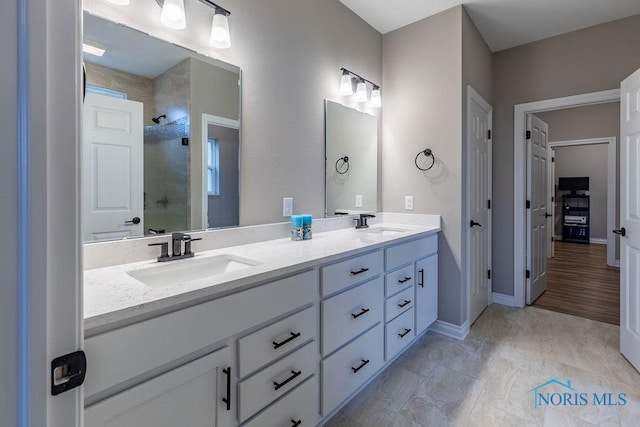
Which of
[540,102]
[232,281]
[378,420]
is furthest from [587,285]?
[232,281]

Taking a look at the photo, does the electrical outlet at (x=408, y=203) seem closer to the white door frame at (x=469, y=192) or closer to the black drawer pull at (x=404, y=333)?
the white door frame at (x=469, y=192)

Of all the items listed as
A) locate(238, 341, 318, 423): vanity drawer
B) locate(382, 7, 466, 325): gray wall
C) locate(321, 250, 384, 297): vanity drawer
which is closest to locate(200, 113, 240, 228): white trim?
locate(321, 250, 384, 297): vanity drawer

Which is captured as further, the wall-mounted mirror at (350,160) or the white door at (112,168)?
the wall-mounted mirror at (350,160)

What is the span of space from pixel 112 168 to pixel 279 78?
112 centimetres

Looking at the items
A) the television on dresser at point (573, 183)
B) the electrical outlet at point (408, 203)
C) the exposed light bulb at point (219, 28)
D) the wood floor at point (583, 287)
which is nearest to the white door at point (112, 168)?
the exposed light bulb at point (219, 28)

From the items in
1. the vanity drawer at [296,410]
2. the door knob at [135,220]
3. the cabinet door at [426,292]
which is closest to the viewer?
the vanity drawer at [296,410]

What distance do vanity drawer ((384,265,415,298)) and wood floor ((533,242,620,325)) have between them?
1979 mm

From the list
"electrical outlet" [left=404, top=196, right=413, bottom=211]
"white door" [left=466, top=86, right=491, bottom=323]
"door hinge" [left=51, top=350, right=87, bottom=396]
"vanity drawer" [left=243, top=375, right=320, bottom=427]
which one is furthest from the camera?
"electrical outlet" [left=404, top=196, right=413, bottom=211]

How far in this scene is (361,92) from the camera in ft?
8.54

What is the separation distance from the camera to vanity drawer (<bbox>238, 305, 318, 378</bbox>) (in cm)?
113

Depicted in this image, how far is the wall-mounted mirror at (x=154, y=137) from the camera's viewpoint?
49.6 inches

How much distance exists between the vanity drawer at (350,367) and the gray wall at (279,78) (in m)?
0.87

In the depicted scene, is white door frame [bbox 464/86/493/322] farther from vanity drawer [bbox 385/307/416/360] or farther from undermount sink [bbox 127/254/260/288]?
undermount sink [bbox 127/254/260/288]

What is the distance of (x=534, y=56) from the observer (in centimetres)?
309
